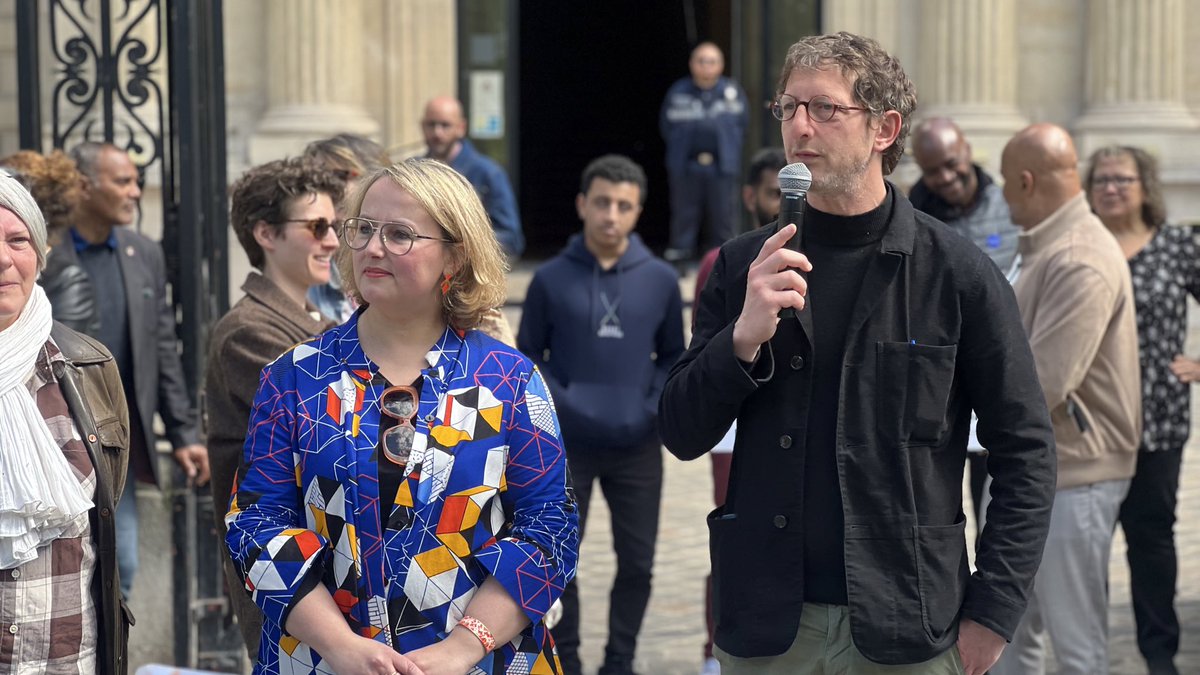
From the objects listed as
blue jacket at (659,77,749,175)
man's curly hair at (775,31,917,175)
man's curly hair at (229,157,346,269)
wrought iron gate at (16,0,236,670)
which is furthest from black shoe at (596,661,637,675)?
blue jacket at (659,77,749,175)

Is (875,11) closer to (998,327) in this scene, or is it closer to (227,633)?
(227,633)

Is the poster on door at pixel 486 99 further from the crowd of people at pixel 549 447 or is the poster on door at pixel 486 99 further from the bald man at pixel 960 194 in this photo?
the crowd of people at pixel 549 447

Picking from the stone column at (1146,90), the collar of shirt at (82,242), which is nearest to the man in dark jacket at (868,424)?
the collar of shirt at (82,242)

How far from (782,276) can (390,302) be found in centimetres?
80

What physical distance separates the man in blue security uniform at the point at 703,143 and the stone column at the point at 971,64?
5.81 feet

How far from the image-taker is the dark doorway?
2239 centimetres

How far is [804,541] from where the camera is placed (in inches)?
125

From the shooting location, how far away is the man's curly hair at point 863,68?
10.3 feet

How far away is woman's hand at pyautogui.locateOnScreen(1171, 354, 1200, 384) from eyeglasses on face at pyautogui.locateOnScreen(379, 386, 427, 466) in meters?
3.60

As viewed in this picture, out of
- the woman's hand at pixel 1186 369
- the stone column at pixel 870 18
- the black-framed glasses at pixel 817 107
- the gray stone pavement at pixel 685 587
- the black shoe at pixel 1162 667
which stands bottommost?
the gray stone pavement at pixel 685 587

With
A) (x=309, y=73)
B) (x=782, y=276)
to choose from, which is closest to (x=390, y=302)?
(x=782, y=276)

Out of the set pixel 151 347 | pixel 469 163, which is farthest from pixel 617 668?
pixel 469 163

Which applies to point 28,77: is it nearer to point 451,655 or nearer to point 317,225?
point 317,225

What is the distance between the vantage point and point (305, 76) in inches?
554
